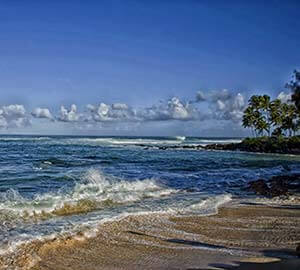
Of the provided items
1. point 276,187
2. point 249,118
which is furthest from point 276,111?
point 276,187

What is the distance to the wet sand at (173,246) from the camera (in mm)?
7488

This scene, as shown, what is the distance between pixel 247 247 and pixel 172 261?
1.95 metres

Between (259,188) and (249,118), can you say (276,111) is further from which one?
(259,188)

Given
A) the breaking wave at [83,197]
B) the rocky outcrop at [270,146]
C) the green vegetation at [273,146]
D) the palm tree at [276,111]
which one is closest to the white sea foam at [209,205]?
the breaking wave at [83,197]

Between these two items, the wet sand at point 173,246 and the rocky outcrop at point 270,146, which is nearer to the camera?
the wet sand at point 173,246

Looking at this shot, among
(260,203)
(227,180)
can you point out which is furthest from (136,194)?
(227,180)

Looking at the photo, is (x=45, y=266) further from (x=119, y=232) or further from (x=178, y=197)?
(x=178, y=197)

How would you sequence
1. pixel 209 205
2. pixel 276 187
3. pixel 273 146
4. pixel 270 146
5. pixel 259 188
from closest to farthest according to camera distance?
1. pixel 209 205
2. pixel 259 188
3. pixel 276 187
4. pixel 273 146
5. pixel 270 146

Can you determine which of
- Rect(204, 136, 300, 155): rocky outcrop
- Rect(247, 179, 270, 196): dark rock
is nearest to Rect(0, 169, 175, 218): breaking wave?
Rect(247, 179, 270, 196): dark rock

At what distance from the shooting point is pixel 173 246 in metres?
8.77

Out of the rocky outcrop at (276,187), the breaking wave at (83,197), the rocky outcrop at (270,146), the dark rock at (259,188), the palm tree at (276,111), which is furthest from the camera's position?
the palm tree at (276,111)

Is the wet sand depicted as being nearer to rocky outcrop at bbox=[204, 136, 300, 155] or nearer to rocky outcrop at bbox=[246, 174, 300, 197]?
rocky outcrop at bbox=[246, 174, 300, 197]

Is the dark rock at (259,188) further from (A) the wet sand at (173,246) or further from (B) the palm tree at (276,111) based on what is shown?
(B) the palm tree at (276,111)

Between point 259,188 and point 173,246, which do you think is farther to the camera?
point 259,188
